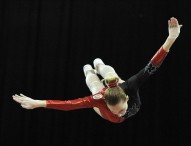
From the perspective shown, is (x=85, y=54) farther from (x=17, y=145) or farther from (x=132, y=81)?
(x=132, y=81)

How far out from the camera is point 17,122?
174 inches

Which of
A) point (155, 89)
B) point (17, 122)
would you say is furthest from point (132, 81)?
point (17, 122)

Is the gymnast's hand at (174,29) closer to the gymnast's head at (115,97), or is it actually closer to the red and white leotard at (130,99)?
the red and white leotard at (130,99)

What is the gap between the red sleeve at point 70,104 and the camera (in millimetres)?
2363

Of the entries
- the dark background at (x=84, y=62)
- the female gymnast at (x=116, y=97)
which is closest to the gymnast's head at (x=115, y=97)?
the female gymnast at (x=116, y=97)

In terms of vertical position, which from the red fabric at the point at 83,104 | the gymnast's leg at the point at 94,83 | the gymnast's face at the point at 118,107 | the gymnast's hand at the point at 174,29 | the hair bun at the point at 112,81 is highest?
the gymnast's hand at the point at 174,29

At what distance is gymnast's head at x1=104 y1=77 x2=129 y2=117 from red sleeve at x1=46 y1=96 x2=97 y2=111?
132 millimetres

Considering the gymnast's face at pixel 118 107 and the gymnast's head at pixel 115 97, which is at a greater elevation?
the gymnast's head at pixel 115 97

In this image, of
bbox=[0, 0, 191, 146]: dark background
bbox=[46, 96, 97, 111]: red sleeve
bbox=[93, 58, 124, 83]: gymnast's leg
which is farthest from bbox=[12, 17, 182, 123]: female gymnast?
bbox=[0, 0, 191, 146]: dark background

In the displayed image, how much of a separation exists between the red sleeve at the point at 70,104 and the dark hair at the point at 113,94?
0.14 m

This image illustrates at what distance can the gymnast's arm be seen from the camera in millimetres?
2252

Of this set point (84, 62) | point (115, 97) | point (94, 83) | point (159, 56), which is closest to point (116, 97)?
point (115, 97)

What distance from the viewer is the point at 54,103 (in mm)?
2365

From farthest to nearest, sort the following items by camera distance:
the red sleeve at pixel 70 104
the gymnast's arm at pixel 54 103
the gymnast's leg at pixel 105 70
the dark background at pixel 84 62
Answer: the dark background at pixel 84 62 < the gymnast's leg at pixel 105 70 < the red sleeve at pixel 70 104 < the gymnast's arm at pixel 54 103
